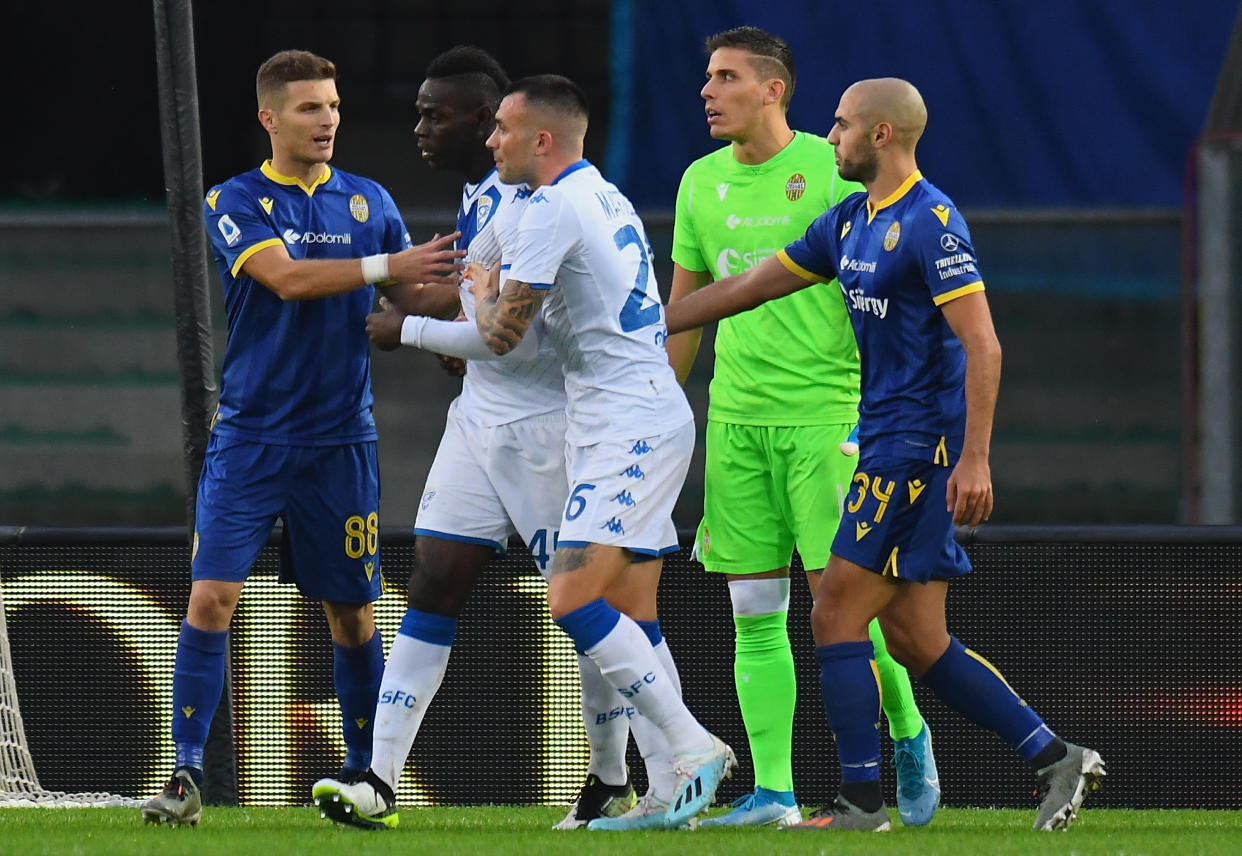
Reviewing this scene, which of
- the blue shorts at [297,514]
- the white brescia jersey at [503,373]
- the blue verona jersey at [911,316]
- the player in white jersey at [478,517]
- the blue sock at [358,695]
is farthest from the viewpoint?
the blue sock at [358,695]

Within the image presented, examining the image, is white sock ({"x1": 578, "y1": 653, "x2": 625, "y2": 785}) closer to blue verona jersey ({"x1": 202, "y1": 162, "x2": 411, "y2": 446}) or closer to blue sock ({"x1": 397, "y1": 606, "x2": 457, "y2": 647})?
blue sock ({"x1": 397, "y1": 606, "x2": 457, "y2": 647})

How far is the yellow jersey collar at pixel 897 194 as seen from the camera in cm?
549

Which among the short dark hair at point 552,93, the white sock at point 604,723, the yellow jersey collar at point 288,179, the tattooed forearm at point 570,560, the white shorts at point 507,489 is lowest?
the white sock at point 604,723

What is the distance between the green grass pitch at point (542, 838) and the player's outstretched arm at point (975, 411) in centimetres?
83

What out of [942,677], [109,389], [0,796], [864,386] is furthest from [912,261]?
[109,389]

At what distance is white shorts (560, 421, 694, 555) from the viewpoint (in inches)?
212

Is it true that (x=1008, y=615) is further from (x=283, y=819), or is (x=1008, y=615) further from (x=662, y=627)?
(x=283, y=819)

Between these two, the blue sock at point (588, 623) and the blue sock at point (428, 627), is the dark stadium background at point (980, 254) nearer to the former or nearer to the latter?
the blue sock at point (428, 627)

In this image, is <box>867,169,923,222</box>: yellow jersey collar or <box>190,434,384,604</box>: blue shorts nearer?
<box>867,169,923,222</box>: yellow jersey collar

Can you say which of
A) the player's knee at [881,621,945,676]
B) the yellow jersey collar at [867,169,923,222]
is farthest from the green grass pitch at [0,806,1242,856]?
the yellow jersey collar at [867,169,923,222]

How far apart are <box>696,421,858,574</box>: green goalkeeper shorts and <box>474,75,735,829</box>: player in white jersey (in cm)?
43

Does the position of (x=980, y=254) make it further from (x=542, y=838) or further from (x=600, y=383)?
(x=542, y=838)

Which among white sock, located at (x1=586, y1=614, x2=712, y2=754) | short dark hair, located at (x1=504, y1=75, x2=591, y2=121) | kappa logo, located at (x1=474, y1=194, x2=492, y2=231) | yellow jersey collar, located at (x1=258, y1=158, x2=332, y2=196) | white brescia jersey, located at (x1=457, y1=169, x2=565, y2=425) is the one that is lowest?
white sock, located at (x1=586, y1=614, x2=712, y2=754)

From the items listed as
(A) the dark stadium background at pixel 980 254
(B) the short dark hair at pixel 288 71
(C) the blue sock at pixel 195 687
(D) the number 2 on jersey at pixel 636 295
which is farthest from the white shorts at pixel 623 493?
(A) the dark stadium background at pixel 980 254
